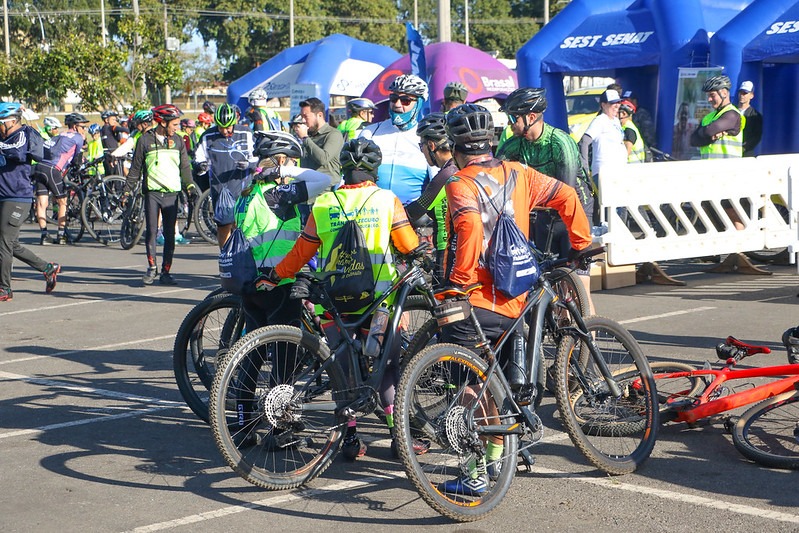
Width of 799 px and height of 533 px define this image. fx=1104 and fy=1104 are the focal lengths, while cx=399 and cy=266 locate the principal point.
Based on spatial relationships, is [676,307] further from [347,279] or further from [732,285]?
[347,279]

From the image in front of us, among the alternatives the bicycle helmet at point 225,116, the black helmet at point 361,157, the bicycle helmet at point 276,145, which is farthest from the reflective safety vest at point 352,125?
the black helmet at point 361,157

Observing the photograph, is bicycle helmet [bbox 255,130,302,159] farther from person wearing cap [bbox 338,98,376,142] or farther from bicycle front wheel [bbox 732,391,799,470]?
person wearing cap [bbox 338,98,376,142]

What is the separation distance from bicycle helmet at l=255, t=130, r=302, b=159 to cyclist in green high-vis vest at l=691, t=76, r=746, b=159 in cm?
820

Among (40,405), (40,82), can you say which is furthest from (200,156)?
(40,82)

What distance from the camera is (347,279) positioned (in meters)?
5.76

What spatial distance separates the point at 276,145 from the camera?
6.70 m

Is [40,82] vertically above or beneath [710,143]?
above

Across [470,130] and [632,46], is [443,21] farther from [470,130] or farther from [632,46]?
[470,130]

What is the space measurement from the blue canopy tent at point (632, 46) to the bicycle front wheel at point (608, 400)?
12.4 metres

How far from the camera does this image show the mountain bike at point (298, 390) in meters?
5.42

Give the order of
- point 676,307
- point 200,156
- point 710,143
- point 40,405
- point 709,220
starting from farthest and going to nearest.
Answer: point 710,143 → point 200,156 → point 709,220 → point 676,307 → point 40,405

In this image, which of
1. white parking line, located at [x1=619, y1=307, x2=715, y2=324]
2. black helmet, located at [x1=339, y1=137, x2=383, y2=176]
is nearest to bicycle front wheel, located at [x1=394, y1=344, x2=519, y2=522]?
black helmet, located at [x1=339, y1=137, x2=383, y2=176]

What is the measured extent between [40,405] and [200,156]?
Answer: 5.62m

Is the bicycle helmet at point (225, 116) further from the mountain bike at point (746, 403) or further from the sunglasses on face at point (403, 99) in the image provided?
the mountain bike at point (746, 403)
